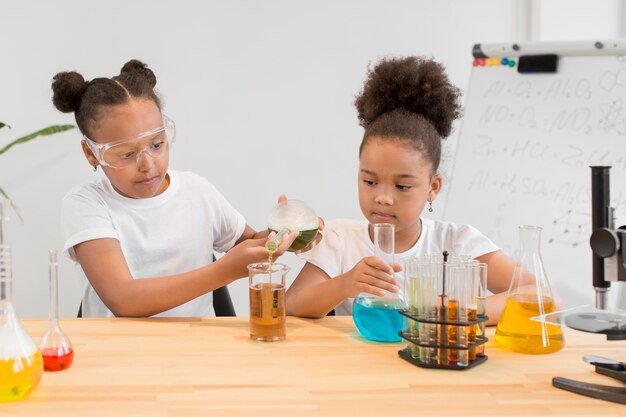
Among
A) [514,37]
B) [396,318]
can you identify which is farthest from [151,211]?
[514,37]

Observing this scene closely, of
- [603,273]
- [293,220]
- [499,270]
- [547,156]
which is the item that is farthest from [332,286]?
[547,156]

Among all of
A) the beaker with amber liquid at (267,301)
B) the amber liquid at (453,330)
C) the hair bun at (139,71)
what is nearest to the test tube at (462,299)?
the amber liquid at (453,330)

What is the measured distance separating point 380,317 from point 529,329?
11.4 inches

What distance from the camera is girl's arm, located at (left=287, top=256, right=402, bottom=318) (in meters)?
1.47

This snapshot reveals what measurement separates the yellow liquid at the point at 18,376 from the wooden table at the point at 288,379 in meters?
0.02

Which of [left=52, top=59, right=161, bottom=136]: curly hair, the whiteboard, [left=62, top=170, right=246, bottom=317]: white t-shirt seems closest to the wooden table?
[left=62, top=170, right=246, bottom=317]: white t-shirt

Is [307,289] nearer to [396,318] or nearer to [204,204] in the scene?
[396,318]

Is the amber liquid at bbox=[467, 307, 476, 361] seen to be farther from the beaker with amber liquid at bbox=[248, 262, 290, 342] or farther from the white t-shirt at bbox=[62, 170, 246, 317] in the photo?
the white t-shirt at bbox=[62, 170, 246, 317]

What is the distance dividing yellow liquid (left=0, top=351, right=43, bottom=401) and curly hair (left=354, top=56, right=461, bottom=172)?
1.05 meters

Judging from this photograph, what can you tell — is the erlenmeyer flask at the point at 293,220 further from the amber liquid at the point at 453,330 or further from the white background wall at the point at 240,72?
the white background wall at the point at 240,72

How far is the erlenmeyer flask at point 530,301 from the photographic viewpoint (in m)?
1.43

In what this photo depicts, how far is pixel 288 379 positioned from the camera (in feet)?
4.17

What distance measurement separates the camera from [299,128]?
3664 millimetres

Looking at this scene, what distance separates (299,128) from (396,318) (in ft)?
7.44
